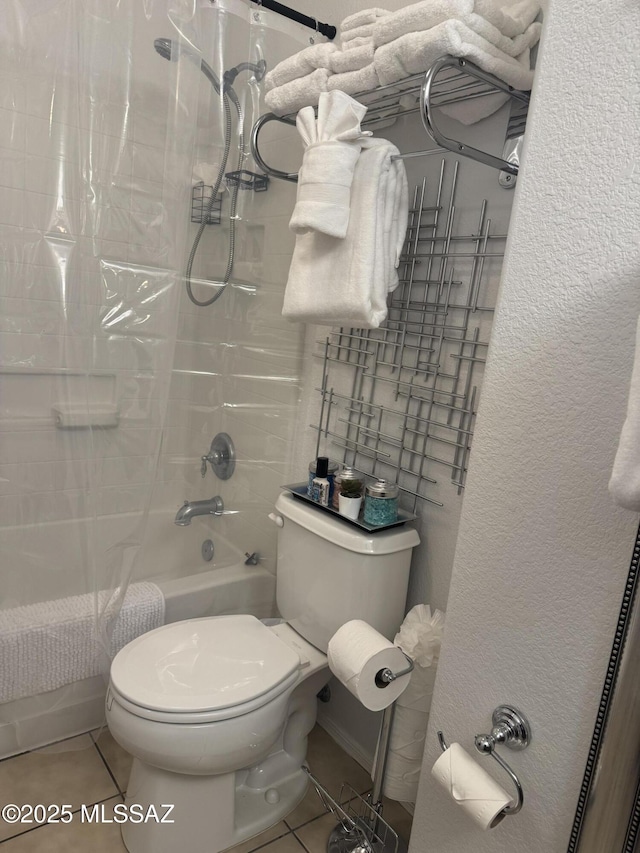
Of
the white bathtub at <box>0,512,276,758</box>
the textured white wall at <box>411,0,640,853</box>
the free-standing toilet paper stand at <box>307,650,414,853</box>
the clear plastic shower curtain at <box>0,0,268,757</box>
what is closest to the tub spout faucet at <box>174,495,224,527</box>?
the white bathtub at <box>0,512,276,758</box>

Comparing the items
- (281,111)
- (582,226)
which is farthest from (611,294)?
(281,111)

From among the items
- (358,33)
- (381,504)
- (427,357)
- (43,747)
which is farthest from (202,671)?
(358,33)

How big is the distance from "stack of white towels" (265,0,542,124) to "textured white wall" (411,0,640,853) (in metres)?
0.31

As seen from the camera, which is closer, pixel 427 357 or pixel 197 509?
pixel 427 357

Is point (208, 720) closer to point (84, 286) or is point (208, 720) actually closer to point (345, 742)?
point (345, 742)

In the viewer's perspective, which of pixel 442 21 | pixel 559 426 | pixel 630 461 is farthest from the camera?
pixel 442 21

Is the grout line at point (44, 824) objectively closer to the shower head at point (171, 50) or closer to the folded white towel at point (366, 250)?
the folded white towel at point (366, 250)

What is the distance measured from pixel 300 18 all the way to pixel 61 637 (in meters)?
1.80

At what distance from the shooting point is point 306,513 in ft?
5.31

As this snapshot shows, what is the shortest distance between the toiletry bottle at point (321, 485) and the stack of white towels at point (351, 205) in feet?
1.30

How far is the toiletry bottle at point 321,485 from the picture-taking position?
63.6 inches

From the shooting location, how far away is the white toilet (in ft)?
4.40

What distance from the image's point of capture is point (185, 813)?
145 centimetres

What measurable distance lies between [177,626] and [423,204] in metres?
1.26
